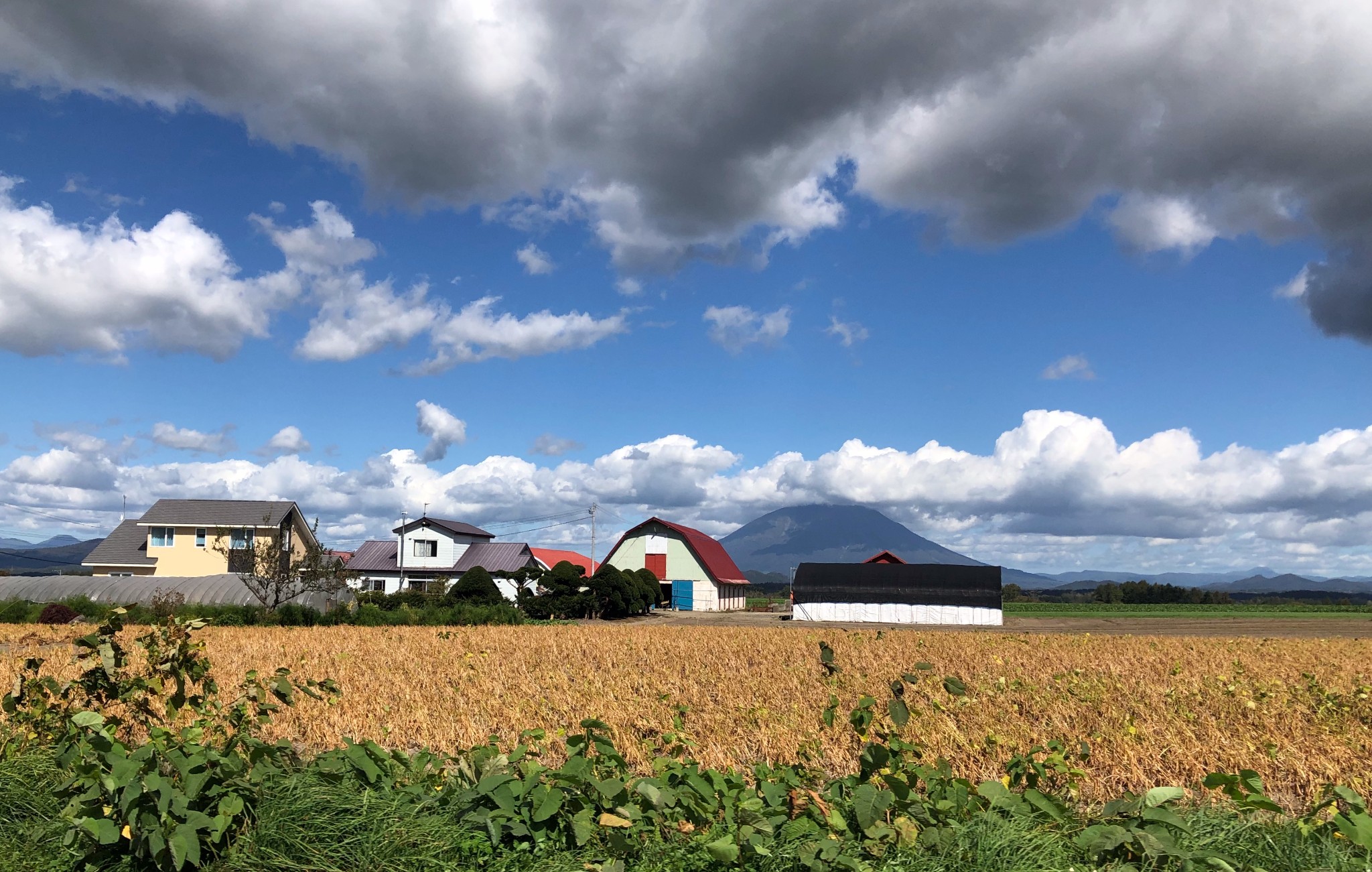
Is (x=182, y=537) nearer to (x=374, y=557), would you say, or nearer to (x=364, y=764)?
(x=374, y=557)

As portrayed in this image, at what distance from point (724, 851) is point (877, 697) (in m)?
8.67

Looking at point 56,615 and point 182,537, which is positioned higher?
point 182,537

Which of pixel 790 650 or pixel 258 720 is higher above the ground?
pixel 258 720

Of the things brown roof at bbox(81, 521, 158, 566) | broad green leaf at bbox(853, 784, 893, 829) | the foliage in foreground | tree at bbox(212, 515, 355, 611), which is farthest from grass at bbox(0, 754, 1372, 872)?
brown roof at bbox(81, 521, 158, 566)

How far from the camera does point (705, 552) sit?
73.4 metres

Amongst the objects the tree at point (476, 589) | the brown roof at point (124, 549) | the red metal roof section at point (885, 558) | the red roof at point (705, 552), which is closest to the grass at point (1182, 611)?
the red metal roof section at point (885, 558)

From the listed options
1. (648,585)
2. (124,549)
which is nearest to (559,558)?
(648,585)

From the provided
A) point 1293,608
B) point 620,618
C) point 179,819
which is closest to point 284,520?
point 620,618

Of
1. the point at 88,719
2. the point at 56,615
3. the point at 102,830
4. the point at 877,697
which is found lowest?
the point at 56,615

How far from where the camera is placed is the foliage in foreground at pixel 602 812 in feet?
18.2

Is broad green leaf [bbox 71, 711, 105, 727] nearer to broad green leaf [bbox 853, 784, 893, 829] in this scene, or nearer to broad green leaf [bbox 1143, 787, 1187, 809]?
broad green leaf [bbox 853, 784, 893, 829]

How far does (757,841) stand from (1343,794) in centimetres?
369

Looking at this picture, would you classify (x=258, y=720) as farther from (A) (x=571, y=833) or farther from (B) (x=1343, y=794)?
(B) (x=1343, y=794)

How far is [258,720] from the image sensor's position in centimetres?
788
